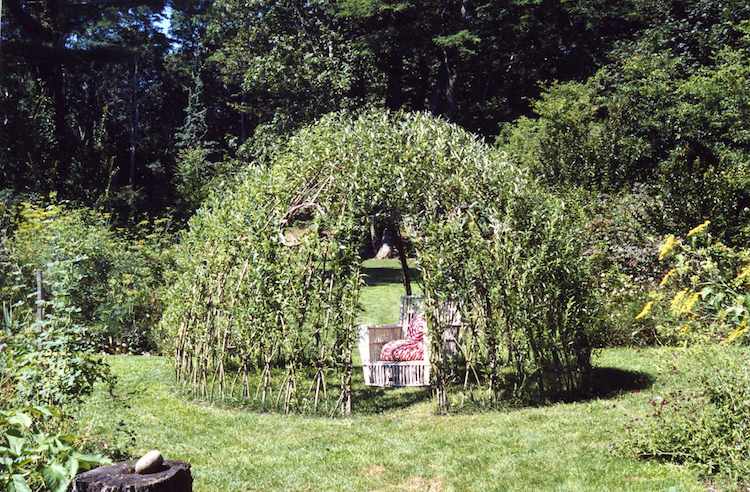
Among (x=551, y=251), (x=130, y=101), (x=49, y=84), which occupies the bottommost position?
(x=551, y=251)

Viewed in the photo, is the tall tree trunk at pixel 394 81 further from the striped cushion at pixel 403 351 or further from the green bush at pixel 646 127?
the striped cushion at pixel 403 351

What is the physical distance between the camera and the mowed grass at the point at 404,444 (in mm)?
5559

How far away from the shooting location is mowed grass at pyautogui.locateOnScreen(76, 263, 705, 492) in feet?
18.2

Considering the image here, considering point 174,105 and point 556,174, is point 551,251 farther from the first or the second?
point 174,105

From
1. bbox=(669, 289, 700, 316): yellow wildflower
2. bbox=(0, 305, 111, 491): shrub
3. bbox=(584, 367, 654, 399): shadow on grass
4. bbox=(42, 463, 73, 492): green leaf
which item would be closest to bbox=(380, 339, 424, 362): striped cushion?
bbox=(584, 367, 654, 399): shadow on grass

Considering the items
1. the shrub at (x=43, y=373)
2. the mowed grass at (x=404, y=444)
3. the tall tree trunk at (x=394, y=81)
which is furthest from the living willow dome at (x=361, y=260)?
the tall tree trunk at (x=394, y=81)

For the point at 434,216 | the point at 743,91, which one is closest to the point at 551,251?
the point at 434,216

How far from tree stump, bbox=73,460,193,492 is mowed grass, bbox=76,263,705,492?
1.80m

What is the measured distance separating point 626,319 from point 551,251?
5.02m

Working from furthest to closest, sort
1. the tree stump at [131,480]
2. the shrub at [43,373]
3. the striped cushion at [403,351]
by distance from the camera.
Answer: the striped cushion at [403,351] → the shrub at [43,373] → the tree stump at [131,480]

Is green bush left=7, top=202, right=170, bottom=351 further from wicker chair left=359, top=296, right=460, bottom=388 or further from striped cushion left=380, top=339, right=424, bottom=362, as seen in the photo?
striped cushion left=380, top=339, right=424, bottom=362

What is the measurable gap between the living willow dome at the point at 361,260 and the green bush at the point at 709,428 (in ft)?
5.45

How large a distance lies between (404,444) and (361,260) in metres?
1.99

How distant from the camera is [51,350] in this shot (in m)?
5.67
